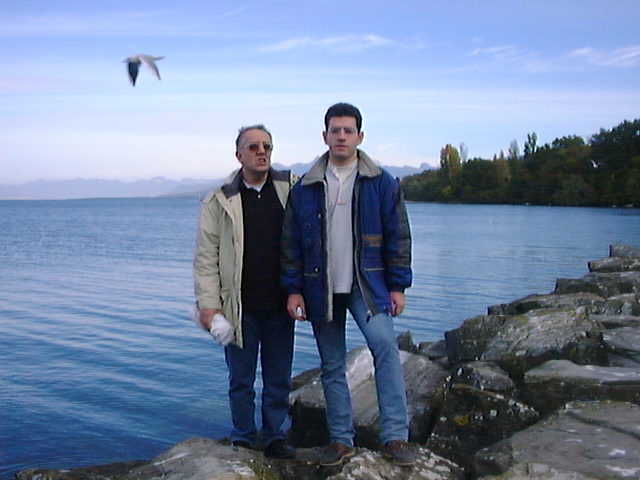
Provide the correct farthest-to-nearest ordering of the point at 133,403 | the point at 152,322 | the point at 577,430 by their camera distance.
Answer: the point at 152,322 → the point at 133,403 → the point at 577,430

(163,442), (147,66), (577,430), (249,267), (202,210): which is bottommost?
(163,442)

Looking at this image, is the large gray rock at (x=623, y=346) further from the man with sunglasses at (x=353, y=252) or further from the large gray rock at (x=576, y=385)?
the man with sunglasses at (x=353, y=252)

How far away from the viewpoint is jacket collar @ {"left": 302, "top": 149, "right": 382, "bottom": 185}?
4277 mm

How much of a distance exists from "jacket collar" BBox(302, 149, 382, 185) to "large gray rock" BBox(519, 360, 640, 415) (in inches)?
91.6

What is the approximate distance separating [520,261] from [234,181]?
986 inches

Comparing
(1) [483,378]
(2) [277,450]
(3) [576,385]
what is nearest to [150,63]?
(2) [277,450]

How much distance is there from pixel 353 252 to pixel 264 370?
119 cm

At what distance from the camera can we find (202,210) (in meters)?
4.61

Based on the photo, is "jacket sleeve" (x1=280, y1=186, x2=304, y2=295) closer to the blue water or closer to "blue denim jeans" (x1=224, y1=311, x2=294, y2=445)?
"blue denim jeans" (x1=224, y1=311, x2=294, y2=445)

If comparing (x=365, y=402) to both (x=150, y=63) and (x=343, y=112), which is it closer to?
(x=343, y=112)

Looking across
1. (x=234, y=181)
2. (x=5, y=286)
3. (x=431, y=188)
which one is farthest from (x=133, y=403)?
(x=431, y=188)

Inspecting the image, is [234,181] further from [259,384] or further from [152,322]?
[152,322]

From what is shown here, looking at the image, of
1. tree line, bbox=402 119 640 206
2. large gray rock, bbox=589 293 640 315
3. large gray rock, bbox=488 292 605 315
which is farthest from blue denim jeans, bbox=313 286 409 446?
tree line, bbox=402 119 640 206

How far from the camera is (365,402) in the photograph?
614cm
